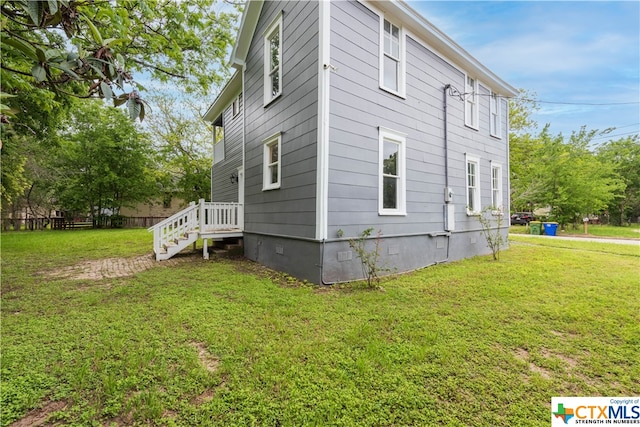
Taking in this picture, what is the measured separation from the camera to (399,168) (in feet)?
20.2

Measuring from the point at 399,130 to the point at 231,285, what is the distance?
4.74m

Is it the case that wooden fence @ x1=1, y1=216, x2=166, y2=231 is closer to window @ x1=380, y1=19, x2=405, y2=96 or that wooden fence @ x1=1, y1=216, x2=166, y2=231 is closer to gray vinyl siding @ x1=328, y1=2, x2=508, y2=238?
gray vinyl siding @ x1=328, y1=2, x2=508, y2=238

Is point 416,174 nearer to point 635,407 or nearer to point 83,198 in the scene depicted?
point 635,407

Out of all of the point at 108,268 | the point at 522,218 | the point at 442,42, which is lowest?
the point at 108,268

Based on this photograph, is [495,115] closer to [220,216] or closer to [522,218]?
[220,216]


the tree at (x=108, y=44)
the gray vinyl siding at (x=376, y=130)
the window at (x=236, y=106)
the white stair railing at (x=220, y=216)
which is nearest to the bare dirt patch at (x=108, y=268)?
the white stair railing at (x=220, y=216)

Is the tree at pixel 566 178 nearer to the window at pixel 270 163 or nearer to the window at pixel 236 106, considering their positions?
the window at pixel 270 163

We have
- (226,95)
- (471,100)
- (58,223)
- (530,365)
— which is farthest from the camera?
(58,223)

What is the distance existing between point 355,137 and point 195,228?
5.31 meters

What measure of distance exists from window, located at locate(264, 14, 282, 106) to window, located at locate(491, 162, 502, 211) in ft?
24.2

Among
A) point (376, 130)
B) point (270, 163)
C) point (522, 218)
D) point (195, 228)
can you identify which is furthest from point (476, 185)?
point (522, 218)

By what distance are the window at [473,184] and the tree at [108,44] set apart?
762cm

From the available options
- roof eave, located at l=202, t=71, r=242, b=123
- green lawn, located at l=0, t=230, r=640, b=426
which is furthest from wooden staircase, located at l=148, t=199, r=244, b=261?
roof eave, located at l=202, t=71, r=242, b=123

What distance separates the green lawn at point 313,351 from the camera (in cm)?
194
